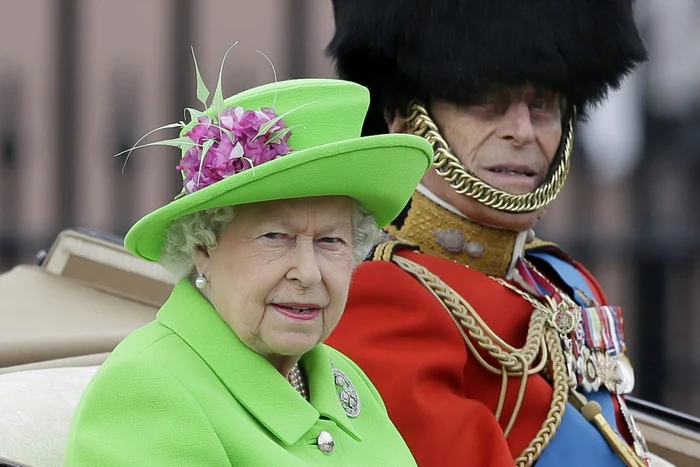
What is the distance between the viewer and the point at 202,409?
1.98 m

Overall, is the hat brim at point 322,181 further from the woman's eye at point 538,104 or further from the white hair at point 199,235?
the woman's eye at point 538,104

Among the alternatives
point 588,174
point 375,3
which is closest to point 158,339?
point 375,3

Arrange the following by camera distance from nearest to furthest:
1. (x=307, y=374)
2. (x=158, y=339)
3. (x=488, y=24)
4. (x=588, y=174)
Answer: (x=158, y=339)
(x=307, y=374)
(x=488, y=24)
(x=588, y=174)

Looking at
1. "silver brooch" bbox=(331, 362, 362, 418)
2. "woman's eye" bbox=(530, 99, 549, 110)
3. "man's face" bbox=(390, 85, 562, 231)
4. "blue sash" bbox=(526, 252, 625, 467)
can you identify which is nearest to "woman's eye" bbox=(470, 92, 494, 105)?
"man's face" bbox=(390, 85, 562, 231)

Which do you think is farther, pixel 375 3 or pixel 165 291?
pixel 165 291

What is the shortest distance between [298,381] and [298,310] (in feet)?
0.58

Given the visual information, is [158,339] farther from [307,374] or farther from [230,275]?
[307,374]

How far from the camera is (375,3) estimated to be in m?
3.02

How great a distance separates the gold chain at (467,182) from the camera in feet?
Answer: 9.44

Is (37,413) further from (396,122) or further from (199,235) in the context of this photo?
(396,122)

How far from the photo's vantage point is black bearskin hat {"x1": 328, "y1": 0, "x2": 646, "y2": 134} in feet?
9.66

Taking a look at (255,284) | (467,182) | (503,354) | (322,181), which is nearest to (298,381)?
(255,284)

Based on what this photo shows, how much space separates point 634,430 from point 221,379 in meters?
1.24

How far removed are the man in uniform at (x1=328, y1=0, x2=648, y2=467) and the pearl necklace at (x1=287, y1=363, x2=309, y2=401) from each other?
0.38 m
